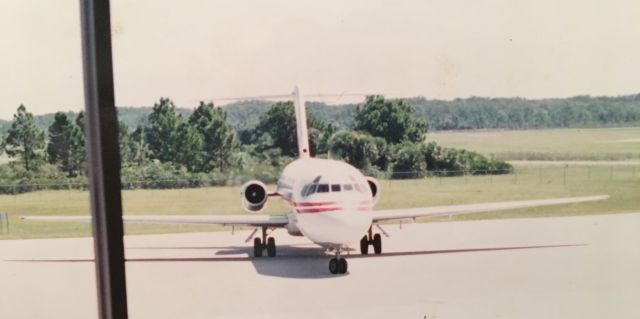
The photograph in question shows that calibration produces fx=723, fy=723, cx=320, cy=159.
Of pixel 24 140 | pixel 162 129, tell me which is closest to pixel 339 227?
pixel 162 129

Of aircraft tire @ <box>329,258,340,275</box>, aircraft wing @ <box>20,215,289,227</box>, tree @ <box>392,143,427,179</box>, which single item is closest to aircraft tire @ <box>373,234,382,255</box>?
aircraft tire @ <box>329,258,340,275</box>

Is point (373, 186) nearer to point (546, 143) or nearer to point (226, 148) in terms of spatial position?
point (226, 148)

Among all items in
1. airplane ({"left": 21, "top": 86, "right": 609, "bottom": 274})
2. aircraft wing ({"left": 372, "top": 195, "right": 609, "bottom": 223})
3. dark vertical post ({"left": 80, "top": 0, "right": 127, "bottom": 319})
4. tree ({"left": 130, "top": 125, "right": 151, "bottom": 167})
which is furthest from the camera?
aircraft wing ({"left": 372, "top": 195, "right": 609, "bottom": 223})

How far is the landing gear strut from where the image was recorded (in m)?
3.91

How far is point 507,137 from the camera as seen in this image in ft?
12.6

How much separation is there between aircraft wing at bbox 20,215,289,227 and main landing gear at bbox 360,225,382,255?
43 cm

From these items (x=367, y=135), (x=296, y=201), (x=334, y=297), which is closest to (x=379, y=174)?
(x=367, y=135)

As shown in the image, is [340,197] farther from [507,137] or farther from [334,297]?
[507,137]

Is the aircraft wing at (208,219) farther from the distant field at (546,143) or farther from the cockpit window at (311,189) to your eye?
the distant field at (546,143)

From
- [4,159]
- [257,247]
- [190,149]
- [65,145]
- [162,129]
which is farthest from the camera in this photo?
[257,247]

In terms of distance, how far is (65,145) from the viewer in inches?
135

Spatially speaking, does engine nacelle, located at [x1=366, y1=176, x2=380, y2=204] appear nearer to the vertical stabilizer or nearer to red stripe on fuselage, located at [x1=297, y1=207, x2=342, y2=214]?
red stripe on fuselage, located at [x1=297, y1=207, x2=342, y2=214]

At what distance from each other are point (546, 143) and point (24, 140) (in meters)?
2.60

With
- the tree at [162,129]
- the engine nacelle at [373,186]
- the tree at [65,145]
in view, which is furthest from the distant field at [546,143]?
the tree at [65,145]
